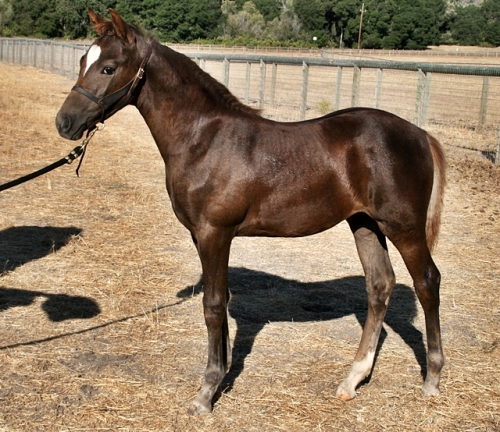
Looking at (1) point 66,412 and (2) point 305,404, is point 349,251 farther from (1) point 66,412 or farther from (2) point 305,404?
(1) point 66,412

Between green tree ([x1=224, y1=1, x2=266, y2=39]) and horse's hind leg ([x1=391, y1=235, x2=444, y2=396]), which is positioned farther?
green tree ([x1=224, y1=1, x2=266, y2=39])

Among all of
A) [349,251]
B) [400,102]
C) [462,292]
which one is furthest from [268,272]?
[400,102]

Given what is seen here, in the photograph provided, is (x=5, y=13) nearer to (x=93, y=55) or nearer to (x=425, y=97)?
(x=425, y=97)

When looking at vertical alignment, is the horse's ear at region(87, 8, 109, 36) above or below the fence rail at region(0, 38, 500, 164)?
above

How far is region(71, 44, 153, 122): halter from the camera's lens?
3.63 m

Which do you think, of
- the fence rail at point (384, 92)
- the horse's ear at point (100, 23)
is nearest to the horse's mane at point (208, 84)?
the horse's ear at point (100, 23)

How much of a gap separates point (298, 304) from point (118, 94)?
2.71 m

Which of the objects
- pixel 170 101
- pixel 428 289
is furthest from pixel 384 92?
pixel 170 101

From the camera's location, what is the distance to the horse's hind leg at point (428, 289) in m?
3.96

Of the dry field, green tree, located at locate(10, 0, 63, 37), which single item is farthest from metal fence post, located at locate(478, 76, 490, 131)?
green tree, located at locate(10, 0, 63, 37)

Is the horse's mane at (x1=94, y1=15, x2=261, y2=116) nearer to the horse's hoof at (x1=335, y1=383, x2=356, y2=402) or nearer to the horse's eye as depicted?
the horse's eye

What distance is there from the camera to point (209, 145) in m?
3.75

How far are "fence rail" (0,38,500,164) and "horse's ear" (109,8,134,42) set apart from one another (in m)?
8.30

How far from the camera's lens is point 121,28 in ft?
11.9
